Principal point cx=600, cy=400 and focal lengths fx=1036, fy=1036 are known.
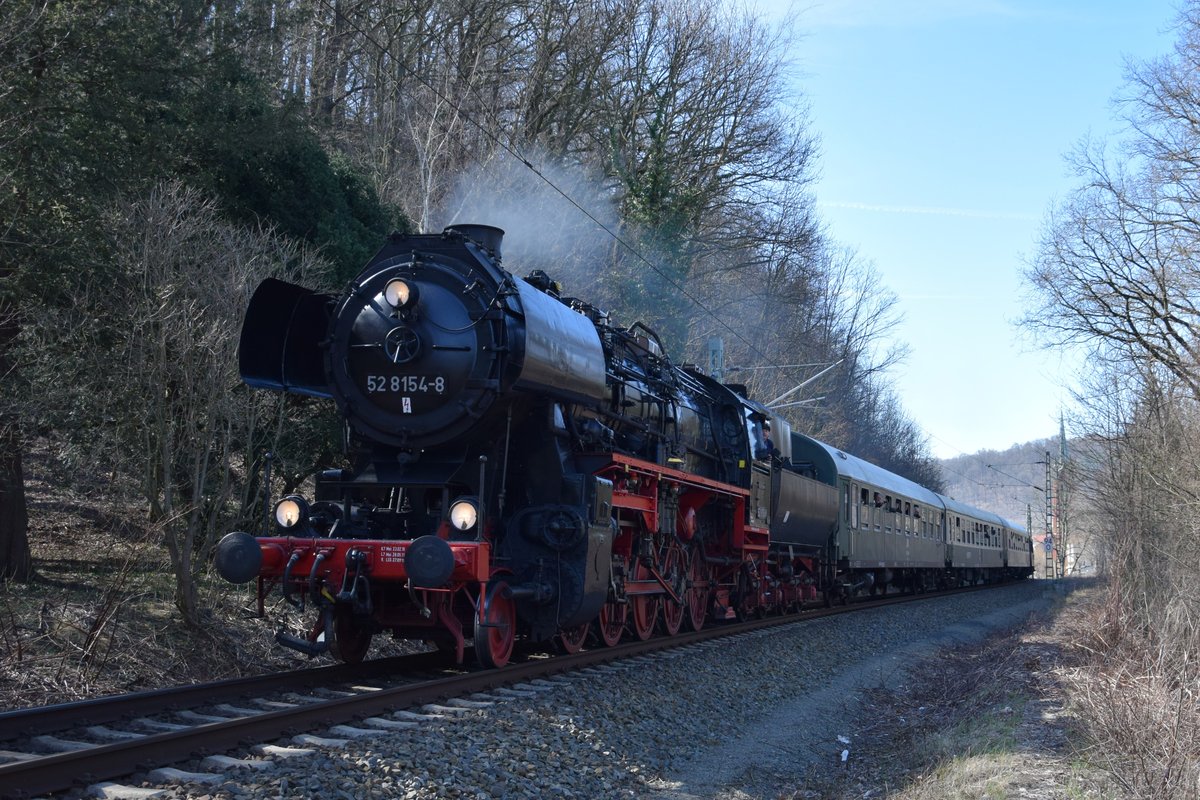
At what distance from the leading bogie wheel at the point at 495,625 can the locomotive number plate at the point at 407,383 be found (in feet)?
5.97

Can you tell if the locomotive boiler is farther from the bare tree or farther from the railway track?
the bare tree

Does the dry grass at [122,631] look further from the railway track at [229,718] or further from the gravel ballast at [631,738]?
the gravel ballast at [631,738]

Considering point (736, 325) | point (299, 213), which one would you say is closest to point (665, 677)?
point (299, 213)

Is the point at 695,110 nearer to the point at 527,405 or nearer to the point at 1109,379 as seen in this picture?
the point at 1109,379

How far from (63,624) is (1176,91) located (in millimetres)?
18432

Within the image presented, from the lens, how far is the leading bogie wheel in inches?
335

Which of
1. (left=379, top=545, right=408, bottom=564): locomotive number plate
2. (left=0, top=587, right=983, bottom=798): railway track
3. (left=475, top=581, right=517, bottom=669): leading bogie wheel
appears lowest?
(left=0, top=587, right=983, bottom=798): railway track

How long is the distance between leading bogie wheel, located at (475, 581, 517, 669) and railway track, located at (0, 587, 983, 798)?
0.15m

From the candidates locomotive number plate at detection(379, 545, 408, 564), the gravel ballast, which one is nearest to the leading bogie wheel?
the gravel ballast

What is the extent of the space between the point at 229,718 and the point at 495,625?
227cm

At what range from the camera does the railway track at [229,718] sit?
5438 millimetres

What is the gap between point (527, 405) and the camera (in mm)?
9602

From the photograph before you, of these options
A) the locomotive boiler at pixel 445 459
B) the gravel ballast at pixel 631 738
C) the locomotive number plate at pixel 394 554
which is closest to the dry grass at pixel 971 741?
the gravel ballast at pixel 631 738

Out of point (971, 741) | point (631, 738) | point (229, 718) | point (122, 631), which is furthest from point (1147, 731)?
point (122, 631)
